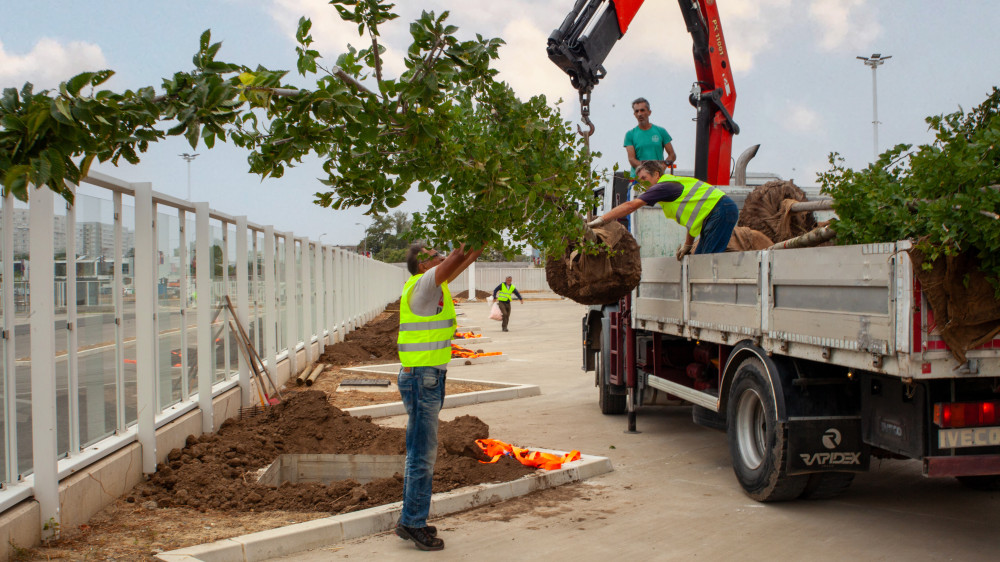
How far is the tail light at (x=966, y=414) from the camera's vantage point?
17.2ft

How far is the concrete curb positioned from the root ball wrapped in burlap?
6.94 ft

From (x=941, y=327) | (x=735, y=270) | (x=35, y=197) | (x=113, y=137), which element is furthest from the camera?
(x=735, y=270)

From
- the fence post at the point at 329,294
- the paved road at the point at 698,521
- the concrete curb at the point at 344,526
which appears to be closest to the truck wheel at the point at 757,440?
the paved road at the point at 698,521

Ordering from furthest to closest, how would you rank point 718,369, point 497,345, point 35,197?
point 497,345, point 718,369, point 35,197

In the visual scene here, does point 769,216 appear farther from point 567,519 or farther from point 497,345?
point 497,345

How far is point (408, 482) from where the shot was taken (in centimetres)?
582

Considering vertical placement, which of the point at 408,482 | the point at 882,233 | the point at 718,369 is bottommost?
the point at 408,482

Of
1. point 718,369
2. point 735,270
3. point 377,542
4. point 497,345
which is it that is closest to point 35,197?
point 377,542

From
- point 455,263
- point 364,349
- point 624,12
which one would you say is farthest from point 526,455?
point 364,349

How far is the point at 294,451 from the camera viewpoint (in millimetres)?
8406

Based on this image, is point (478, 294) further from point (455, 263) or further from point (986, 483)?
point (455, 263)

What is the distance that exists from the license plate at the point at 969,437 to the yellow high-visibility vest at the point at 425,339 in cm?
310

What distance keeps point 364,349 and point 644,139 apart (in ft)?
33.7

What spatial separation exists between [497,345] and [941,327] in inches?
728
